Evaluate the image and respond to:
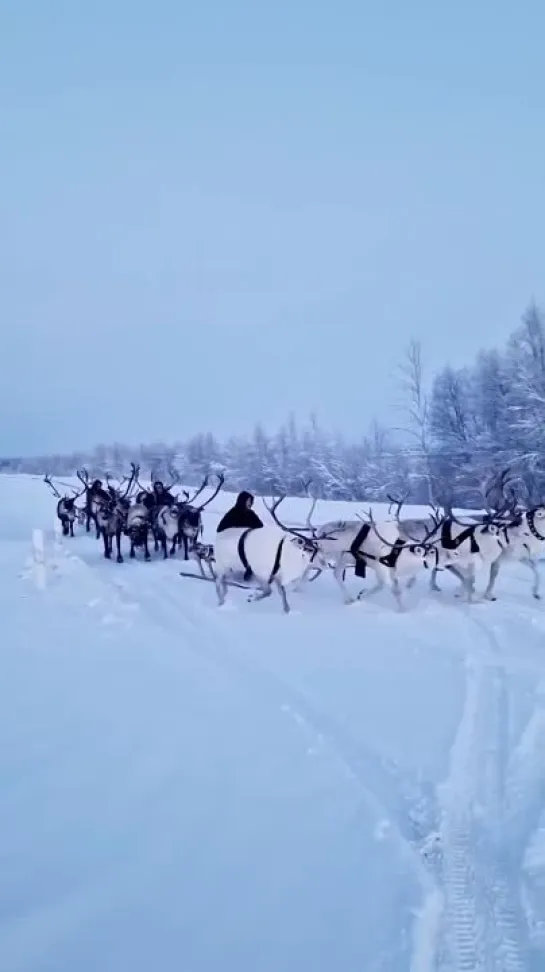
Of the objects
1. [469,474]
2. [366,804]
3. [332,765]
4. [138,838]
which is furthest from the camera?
[469,474]

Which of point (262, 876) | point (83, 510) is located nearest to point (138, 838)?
point (262, 876)

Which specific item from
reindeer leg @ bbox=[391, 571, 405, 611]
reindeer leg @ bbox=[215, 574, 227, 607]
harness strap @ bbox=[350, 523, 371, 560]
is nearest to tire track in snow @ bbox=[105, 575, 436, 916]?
reindeer leg @ bbox=[215, 574, 227, 607]

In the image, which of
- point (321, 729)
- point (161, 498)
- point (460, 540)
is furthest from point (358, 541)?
point (161, 498)

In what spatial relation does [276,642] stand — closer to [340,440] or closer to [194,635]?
[194,635]

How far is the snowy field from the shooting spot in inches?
115

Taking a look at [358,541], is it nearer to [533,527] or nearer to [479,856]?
[533,527]

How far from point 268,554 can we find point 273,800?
529 centimetres

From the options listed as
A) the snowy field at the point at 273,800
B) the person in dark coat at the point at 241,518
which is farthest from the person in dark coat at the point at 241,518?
the snowy field at the point at 273,800

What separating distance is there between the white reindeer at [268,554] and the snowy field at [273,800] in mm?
1389

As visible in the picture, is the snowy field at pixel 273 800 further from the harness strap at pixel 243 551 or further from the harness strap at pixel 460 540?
the harness strap at pixel 460 540

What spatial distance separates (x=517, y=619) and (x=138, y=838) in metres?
6.52

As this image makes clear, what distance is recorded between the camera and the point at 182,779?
429cm

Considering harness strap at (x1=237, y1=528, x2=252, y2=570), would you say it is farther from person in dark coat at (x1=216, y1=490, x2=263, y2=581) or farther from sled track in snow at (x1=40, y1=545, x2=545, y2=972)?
sled track in snow at (x1=40, y1=545, x2=545, y2=972)

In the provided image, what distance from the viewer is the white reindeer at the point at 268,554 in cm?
926
